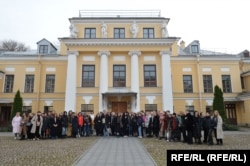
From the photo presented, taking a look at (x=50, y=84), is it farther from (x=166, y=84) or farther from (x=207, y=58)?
(x=207, y=58)

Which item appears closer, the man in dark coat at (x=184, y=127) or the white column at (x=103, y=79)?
the man in dark coat at (x=184, y=127)

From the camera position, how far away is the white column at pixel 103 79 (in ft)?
72.8

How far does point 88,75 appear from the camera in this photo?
23.5m

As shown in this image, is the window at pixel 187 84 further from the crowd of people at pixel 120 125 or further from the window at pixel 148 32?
the crowd of people at pixel 120 125

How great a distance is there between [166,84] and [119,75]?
472cm

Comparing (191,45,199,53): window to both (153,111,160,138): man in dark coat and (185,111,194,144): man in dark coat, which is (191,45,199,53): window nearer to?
(153,111,160,138): man in dark coat

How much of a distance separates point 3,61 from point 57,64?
6.10m

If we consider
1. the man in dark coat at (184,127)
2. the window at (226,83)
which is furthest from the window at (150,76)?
the man in dark coat at (184,127)

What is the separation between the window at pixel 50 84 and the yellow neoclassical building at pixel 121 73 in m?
0.09

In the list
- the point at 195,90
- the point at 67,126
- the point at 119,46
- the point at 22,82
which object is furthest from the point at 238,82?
the point at 22,82

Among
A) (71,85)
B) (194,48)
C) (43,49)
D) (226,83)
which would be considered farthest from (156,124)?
(43,49)

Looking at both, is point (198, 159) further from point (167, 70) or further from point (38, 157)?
point (167, 70)

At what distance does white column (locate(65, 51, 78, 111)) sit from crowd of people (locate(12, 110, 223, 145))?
18.2ft

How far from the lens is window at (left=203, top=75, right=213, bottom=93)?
2680 centimetres
